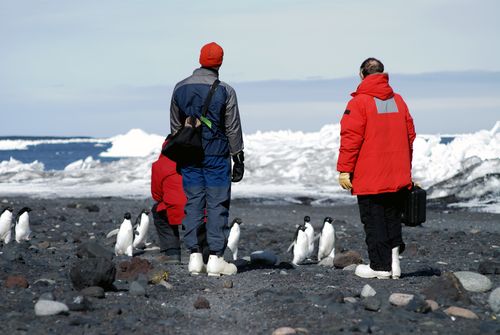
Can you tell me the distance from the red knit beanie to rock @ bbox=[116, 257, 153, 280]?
1695mm

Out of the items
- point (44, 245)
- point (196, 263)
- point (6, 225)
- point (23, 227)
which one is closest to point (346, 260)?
point (196, 263)

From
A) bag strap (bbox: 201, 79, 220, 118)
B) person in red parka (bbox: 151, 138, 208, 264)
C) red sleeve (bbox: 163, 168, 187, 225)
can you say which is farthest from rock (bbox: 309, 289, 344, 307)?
red sleeve (bbox: 163, 168, 187, 225)

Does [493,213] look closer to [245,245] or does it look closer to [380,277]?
[245,245]

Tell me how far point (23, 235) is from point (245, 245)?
9.44 feet

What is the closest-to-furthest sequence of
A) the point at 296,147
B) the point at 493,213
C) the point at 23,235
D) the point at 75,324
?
the point at 75,324 < the point at 23,235 < the point at 493,213 < the point at 296,147

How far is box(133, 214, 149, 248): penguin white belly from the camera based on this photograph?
1033cm

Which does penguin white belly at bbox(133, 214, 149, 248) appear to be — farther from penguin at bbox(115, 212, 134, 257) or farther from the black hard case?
the black hard case

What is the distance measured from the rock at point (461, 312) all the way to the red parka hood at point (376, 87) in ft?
5.61

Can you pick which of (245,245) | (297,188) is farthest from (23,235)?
(297,188)

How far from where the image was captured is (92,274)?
5535 mm

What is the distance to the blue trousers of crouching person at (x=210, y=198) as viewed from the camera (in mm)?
6234

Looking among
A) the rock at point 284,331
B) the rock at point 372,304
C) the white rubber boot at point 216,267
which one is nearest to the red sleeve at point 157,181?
the white rubber boot at point 216,267

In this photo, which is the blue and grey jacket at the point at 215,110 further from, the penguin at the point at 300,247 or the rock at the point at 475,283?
the penguin at the point at 300,247

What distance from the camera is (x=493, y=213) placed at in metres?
15.8
